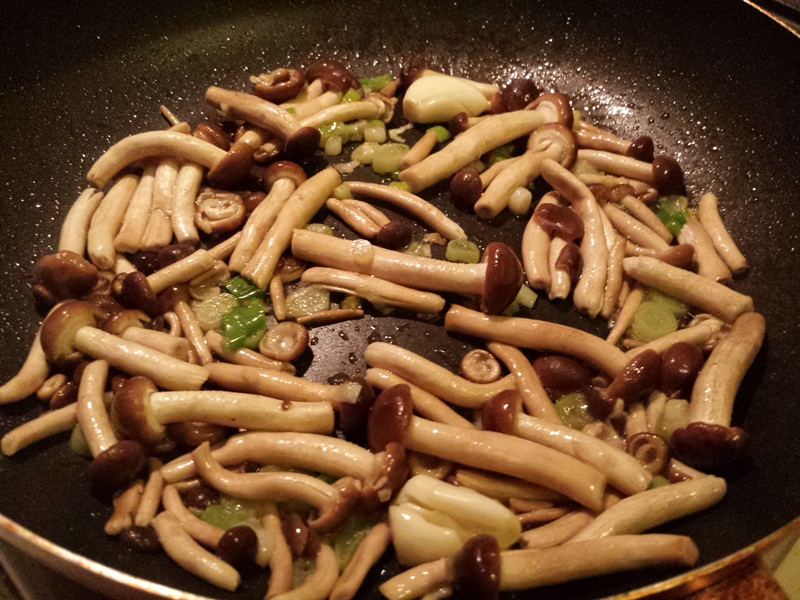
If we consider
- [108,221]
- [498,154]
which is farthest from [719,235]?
[108,221]

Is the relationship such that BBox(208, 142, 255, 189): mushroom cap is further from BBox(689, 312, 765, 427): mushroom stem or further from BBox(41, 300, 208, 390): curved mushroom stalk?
BBox(689, 312, 765, 427): mushroom stem

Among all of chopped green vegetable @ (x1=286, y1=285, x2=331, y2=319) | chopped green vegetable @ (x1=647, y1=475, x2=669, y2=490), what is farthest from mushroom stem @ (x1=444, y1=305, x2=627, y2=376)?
chopped green vegetable @ (x1=286, y1=285, x2=331, y2=319)

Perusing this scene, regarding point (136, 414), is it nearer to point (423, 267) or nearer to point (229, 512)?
point (229, 512)

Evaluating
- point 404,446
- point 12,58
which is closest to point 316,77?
point 12,58

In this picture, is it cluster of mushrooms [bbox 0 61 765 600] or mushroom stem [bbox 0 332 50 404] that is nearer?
cluster of mushrooms [bbox 0 61 765 600]

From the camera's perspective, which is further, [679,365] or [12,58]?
[12,58]

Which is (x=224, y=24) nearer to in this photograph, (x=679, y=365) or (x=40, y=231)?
(x=40, y=231)
